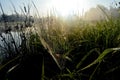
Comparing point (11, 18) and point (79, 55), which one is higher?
point (11, 18)

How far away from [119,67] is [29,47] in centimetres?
171

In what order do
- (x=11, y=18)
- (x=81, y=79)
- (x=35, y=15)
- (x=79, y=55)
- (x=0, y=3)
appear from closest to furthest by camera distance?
(x=81, y=79) → (x=79, y=55) → (x=0, y=3) → (x=35, y=15) → (x=11, y=18)

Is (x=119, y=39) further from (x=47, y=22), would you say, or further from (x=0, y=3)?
(x=47, y=22)

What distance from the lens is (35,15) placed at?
5008mm

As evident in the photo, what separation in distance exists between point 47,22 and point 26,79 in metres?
2.32

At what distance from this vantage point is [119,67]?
96.4 inches

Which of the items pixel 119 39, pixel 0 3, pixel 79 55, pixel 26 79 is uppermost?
pixel 0 3

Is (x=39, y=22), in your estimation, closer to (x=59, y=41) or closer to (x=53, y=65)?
(x=59, y=41)

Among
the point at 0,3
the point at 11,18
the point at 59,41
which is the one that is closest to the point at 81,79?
the point at 59,41

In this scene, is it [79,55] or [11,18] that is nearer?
[79,55]

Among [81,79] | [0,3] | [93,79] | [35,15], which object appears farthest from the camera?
[35,15]

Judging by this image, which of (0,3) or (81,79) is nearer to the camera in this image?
(81,79)

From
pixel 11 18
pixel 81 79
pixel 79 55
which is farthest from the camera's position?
pixel 11 18

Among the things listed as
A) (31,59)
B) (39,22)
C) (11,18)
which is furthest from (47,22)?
(31,59)
